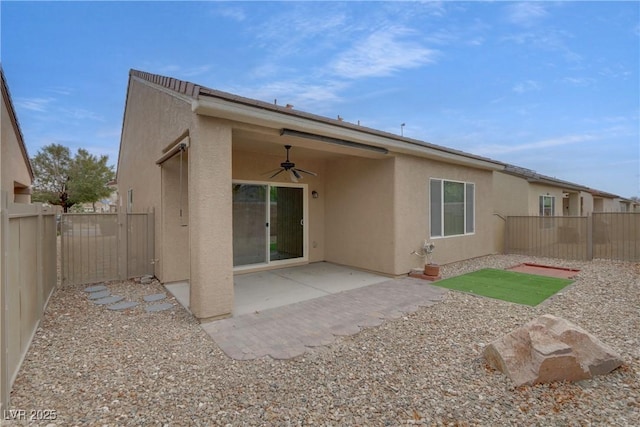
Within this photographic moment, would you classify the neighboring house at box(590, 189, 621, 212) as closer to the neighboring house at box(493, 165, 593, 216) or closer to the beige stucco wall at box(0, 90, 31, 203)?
the neighboring house at box(493, 165, 593, 216)

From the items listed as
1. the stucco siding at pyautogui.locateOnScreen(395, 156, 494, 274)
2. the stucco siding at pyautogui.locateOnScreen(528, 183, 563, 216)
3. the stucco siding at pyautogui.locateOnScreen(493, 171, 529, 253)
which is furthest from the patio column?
the stucco siding at pyautogui.locateOnScreen(528, 183, 563, 216)

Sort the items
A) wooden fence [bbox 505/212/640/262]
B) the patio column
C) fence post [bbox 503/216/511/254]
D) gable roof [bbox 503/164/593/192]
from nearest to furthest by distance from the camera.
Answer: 1. the patio column
2. wooden fence [bbox 505/212/640/262]
3. fence post [bbox 503/216/511/254]
4. gable roof [bbox 503/164/593/192]

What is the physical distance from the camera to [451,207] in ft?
33.2

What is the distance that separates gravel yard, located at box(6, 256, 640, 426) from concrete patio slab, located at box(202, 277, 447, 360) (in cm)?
21

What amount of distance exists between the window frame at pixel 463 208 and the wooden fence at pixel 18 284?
904 cm

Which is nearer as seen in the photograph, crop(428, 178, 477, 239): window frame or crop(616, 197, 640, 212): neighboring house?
crop(428, 178, 477, 239): window frame

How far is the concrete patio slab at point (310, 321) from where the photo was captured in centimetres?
415

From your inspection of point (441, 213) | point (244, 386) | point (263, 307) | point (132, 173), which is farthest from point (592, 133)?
point (132, 173)

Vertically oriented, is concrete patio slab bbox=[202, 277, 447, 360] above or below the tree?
below

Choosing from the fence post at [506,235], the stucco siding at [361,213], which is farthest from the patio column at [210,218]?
the fence post at [506,235]

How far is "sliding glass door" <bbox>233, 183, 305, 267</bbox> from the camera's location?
28.3 feet

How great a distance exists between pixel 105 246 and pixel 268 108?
6100 millimetres

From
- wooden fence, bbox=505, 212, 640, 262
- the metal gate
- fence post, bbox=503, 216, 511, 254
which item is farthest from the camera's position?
fence post, bbox=503, 216, 511, 254

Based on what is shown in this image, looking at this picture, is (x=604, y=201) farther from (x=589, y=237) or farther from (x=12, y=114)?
(x=12, y=114)
